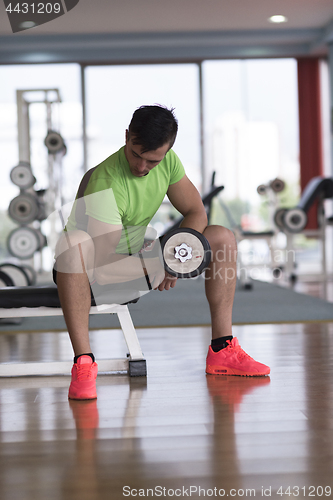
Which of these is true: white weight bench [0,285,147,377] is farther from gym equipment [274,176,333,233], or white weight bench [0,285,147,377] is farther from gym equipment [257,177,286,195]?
gym equipment [257,177,286,195]

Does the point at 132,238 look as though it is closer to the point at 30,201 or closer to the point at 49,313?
the point at 49,313

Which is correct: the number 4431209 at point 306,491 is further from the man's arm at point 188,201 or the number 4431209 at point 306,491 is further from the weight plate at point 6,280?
the weight plate at point 6,280

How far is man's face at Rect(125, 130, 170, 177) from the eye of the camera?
4.22 feet

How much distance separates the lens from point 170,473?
89 centimetres

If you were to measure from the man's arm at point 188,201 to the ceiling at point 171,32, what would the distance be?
3738 millimetres

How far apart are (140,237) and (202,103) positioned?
492cm

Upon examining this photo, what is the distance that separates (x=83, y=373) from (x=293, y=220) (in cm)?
350

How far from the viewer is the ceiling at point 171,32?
4.85 meters

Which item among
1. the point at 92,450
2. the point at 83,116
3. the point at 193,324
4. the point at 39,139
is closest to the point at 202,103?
the point at 83,116

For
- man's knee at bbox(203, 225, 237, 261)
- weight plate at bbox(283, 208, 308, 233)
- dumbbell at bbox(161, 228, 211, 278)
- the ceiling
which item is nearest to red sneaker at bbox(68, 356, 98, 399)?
dumbbell at bbox(161, 228, 211, 278)

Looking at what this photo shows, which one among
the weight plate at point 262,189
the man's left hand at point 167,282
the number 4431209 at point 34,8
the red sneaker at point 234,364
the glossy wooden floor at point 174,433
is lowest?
the glossy wooden floor at point 174,433

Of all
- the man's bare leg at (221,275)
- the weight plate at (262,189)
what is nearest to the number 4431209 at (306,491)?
the man's bare leg at (221,275)

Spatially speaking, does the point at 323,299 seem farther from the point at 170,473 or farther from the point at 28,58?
the point at 28,58

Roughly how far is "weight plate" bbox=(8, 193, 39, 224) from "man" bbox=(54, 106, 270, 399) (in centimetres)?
278
